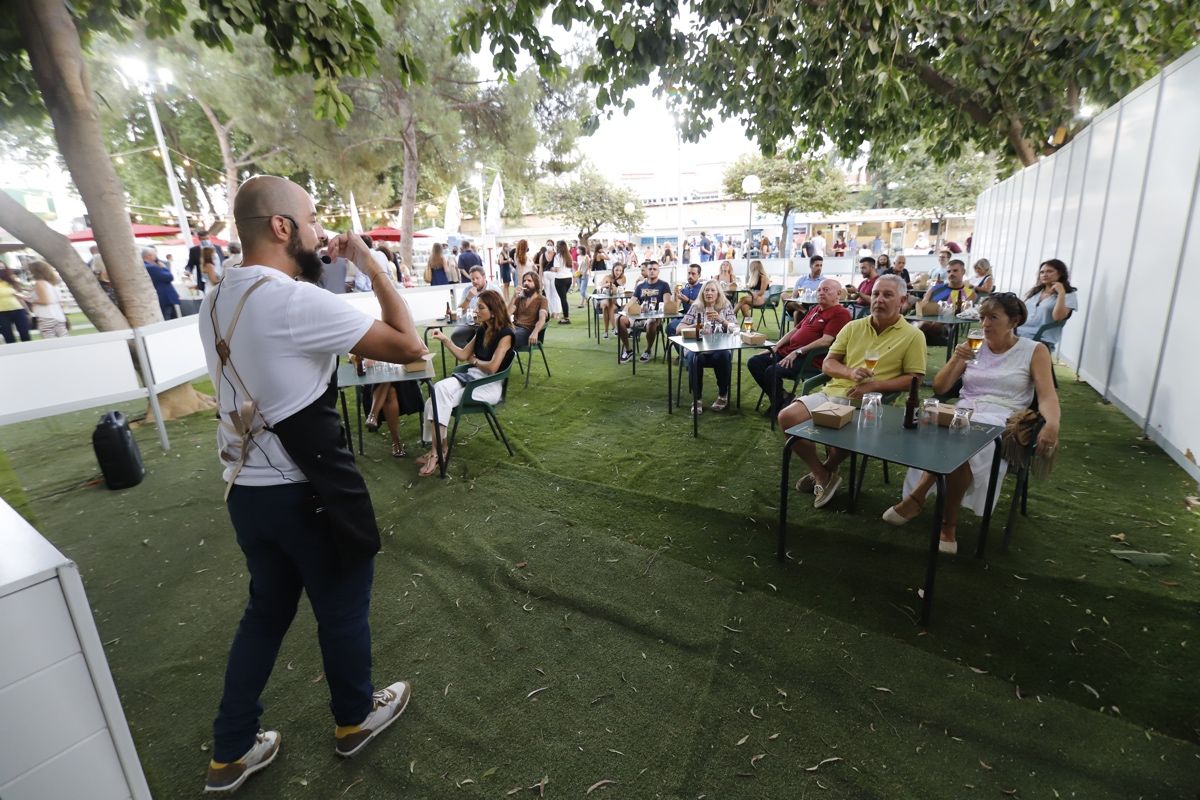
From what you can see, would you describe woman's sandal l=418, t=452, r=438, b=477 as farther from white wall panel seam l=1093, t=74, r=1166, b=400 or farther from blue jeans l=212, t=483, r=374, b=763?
white wall panel seam l=1093, t=74, r=1166, b=400

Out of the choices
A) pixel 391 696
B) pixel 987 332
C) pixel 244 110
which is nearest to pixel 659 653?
pixel 391 696

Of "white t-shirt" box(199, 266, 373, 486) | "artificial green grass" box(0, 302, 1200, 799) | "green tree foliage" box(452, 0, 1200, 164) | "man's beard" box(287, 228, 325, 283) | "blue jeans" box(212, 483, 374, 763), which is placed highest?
"green tree foliage" box(452, 0, 1200, 164)

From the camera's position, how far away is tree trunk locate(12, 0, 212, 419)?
517cm

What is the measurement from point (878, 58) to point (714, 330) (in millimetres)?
2881

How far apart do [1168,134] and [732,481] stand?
484cm

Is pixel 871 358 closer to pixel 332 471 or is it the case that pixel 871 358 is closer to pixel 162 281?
pixel 332 471

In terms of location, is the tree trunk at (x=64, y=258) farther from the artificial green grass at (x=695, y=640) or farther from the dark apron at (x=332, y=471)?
the dark apron at (x=332, y=471)

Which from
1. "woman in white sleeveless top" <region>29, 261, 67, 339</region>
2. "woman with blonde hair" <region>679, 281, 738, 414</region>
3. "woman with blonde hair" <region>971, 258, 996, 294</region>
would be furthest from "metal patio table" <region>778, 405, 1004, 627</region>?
"woman in white sleeveless top" <region>29, 261, 67, 339</region>

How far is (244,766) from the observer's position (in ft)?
6.55

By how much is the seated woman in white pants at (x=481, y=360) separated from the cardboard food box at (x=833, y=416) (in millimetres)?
2682

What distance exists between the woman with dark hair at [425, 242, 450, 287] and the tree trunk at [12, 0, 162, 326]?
6383 mm

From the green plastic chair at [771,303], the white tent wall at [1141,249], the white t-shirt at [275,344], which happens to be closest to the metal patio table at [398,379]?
the white t-shirt at [275,344]

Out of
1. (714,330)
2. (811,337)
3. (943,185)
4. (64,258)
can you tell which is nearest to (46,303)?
(64,258)

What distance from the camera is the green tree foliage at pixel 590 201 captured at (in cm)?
3077
